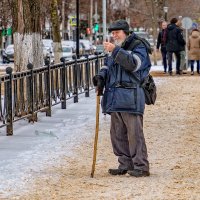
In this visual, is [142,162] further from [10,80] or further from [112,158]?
[10,80]

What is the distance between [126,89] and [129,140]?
58cm

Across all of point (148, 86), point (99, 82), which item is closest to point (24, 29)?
point (99, 82)

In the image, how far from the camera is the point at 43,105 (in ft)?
57.9

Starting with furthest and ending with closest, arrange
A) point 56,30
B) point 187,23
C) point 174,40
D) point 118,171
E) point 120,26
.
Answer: point 187,23 < point 56,30 < point 174,40 < point 118,171 < point 120,26

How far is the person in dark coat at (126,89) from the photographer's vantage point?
1008 cm

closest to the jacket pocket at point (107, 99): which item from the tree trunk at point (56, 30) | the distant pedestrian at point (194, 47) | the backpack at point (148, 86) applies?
the backpack at point (148, 86)

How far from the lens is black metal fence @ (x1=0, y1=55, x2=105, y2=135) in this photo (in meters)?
14.9

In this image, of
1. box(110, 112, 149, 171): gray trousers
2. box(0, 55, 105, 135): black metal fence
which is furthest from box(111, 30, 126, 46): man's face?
box(0, 55, 105, 135): black metal fence

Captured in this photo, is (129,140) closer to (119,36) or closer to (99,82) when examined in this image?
(99,82)

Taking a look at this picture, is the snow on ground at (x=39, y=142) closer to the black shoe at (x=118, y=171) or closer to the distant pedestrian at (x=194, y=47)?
the black shoe at (x=118, y=171)

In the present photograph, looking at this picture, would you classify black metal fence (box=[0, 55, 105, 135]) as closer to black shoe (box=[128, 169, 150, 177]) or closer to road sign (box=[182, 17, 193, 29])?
black shoe (box=[128, 169, 150, 177])

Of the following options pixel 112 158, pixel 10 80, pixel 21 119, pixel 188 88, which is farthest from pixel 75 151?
pixel 188 88

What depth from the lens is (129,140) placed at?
34.2 ft

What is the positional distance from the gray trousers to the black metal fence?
13.9ft
